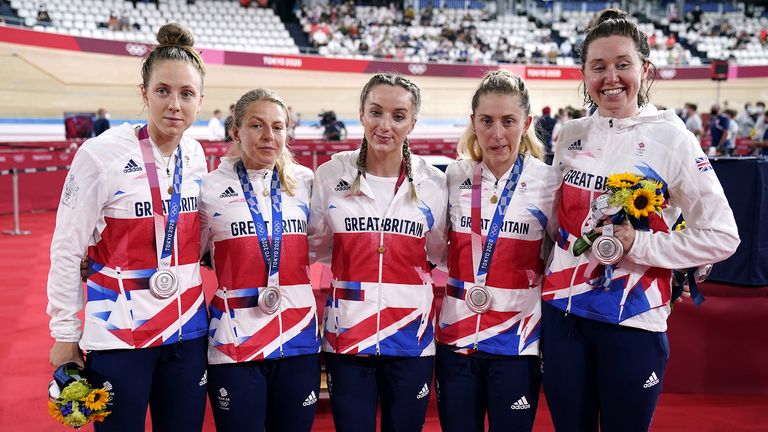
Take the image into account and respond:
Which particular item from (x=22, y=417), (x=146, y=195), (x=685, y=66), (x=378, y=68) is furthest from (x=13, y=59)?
(x=685, y=66)

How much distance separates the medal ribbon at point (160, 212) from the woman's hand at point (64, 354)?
1.27ft

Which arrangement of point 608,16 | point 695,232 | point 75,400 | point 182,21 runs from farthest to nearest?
1. point 182,21
2. point 608,16
3. point 695,232
4. point 75,400

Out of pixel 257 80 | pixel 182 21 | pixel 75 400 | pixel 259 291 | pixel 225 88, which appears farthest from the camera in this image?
pixel 182 21

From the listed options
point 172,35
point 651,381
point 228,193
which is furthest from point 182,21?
point 651,381

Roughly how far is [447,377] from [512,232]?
0.61m

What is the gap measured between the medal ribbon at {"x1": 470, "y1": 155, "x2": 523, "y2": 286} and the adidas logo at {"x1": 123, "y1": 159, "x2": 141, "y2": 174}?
125cm

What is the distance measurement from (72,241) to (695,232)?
216 cm

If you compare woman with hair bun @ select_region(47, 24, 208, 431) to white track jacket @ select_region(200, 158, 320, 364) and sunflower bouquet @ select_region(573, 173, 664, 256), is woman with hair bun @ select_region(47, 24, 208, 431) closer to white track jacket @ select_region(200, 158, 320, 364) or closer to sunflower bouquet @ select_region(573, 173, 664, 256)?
white track jacket @ select_region(200, 158, 320, 364)

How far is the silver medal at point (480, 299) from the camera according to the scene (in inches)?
101

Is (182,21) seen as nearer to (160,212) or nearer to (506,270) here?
(160,212)

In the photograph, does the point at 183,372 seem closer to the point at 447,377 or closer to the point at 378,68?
the point at 447,377

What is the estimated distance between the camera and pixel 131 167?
7.79ft

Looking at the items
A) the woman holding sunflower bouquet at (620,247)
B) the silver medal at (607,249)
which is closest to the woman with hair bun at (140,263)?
the woman holding sunflower bouquet at (620,247)

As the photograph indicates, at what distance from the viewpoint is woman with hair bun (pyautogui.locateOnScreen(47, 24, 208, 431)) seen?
2.30m
